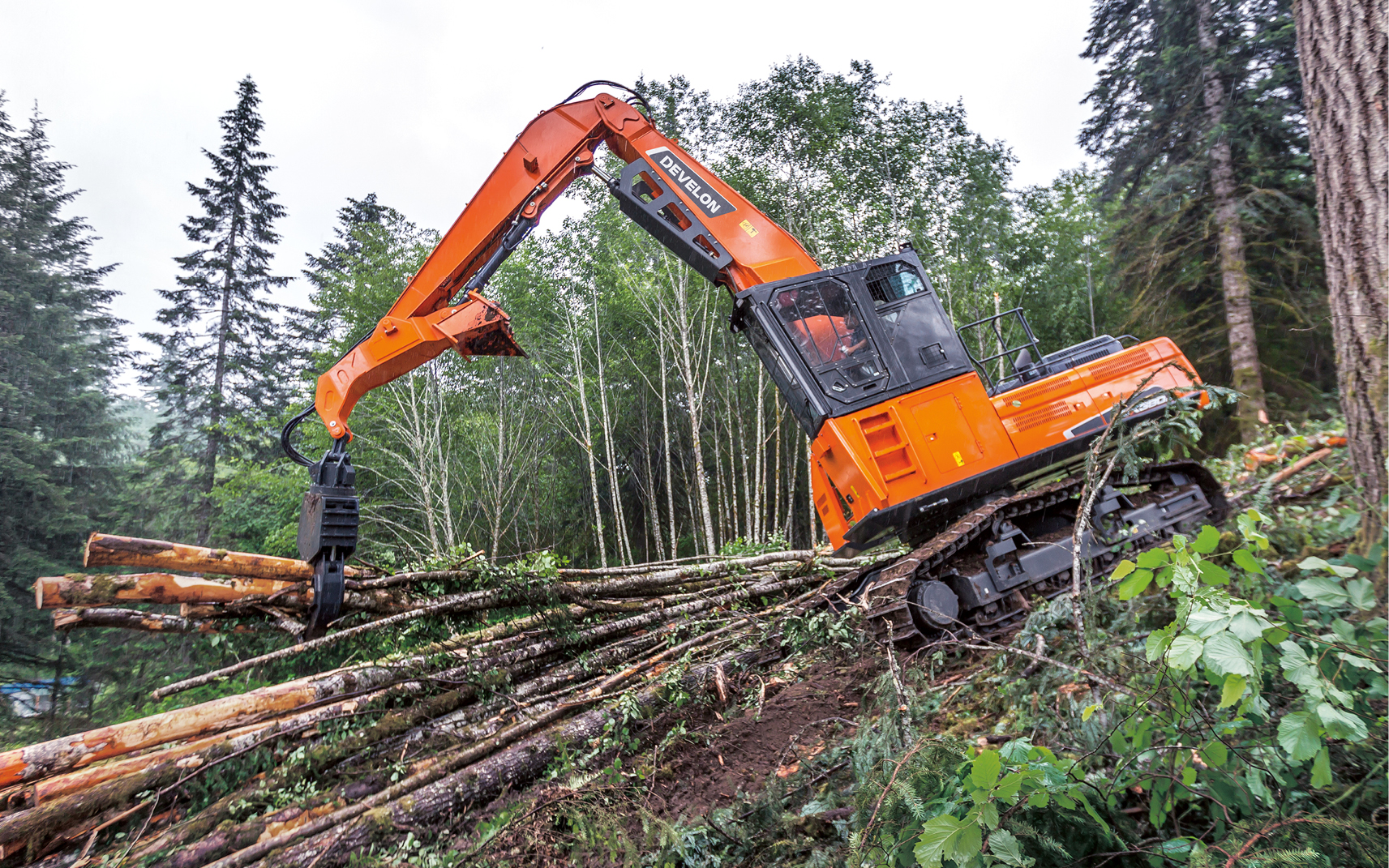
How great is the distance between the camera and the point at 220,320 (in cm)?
2059

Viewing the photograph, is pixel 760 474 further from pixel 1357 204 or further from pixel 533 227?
pixel 1357 204

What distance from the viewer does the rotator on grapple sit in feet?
15.9

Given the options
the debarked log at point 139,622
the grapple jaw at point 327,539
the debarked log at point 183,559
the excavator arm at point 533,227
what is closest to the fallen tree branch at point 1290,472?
the excavator arm at point 533,227

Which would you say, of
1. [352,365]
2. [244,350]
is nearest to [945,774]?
[352,365]

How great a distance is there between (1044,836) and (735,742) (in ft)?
9.53

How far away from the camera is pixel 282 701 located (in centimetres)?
369

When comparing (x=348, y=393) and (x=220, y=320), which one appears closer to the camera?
(x=348, y=393)

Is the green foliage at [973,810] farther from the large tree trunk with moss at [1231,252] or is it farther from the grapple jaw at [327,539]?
the large tree trunk with moss at [1231,252]

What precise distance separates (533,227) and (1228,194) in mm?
10692

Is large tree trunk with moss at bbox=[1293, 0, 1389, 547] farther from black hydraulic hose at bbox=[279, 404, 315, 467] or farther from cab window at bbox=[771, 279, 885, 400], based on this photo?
black hydraulic hose at bbox=[279, 404, 315, 467]

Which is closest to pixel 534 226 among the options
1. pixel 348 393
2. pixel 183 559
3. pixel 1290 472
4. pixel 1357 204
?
pixel 348 393

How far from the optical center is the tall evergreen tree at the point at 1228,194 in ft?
31.5

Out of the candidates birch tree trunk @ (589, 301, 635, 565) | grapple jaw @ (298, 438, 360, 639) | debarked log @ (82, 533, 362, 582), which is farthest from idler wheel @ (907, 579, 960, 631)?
birch tree trunk @ (589, 301, 635, 565)

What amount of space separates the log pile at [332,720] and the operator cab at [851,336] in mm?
1609
